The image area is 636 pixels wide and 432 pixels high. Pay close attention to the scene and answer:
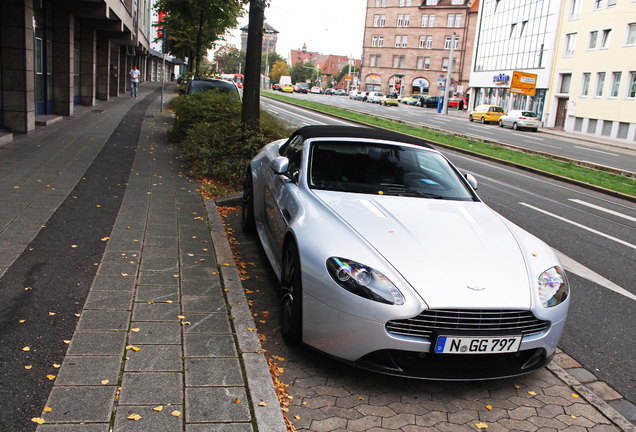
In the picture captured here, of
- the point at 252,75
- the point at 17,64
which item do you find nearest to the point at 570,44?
the point at 252,75

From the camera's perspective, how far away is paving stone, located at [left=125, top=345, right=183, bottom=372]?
345 centimetres

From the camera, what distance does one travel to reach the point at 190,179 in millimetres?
9852

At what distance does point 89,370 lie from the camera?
337 centimetres

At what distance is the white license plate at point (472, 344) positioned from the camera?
333cm

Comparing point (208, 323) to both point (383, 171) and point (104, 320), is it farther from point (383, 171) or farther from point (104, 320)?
point (383, 171)

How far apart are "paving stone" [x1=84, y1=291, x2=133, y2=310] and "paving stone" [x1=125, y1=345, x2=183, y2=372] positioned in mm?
734

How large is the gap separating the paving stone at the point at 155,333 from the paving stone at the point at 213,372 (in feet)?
1.10

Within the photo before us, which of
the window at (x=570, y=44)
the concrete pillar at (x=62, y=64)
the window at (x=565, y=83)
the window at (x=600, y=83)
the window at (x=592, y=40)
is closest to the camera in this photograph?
the concrete pillar at (x=62, y=64)

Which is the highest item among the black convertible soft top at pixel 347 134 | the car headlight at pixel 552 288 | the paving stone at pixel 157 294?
the black convertible soft top at pixel 347 134

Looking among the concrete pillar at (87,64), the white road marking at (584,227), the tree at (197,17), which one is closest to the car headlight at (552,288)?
the white road marking at (584,227)

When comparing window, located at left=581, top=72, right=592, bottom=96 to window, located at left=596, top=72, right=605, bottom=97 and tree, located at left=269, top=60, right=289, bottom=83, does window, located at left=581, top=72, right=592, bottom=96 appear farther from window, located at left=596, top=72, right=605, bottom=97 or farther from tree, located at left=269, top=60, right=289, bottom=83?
tree, located at left=269, top=60, right=289, bottom=83

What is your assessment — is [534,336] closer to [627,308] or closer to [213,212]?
[627,308]

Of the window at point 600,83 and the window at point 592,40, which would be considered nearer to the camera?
the window at point 600,83

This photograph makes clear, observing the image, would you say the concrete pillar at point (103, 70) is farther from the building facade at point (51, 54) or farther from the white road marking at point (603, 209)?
the white road marking at point (603, 209)
